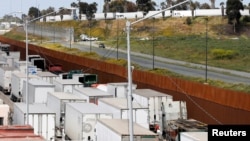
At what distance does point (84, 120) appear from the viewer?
31531mm

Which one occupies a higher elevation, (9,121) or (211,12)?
(211,12)

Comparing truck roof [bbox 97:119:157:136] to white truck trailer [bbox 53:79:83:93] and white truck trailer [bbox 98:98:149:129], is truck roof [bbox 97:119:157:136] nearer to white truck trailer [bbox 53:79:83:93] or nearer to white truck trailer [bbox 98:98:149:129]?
white truck trailer [bbox 98:98:149:129]

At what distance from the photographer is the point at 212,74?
70.1 meters

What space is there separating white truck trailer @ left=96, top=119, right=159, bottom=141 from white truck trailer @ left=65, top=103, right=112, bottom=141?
1.28 meters

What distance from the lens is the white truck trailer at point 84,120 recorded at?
31625 mm

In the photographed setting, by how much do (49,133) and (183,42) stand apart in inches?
3030

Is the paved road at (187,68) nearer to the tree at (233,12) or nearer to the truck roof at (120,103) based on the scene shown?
the tree at (233,12)

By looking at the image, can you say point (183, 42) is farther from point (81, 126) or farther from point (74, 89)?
point (81, 126)

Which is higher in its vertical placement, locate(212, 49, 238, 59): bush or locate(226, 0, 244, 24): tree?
locate(226, 0, 244, 24): tree

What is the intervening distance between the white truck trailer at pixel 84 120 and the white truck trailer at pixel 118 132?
128 centimetres

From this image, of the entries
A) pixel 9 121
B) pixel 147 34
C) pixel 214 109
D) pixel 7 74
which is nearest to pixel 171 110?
pixel 214 109

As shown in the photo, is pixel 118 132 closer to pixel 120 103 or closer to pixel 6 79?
pixel 120 103

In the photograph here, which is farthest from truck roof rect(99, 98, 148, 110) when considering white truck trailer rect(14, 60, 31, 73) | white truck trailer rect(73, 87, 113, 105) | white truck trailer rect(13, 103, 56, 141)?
white truck trailer rect(14, 60, 31, 73)

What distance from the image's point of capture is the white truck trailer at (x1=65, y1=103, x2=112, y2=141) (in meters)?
31.6
